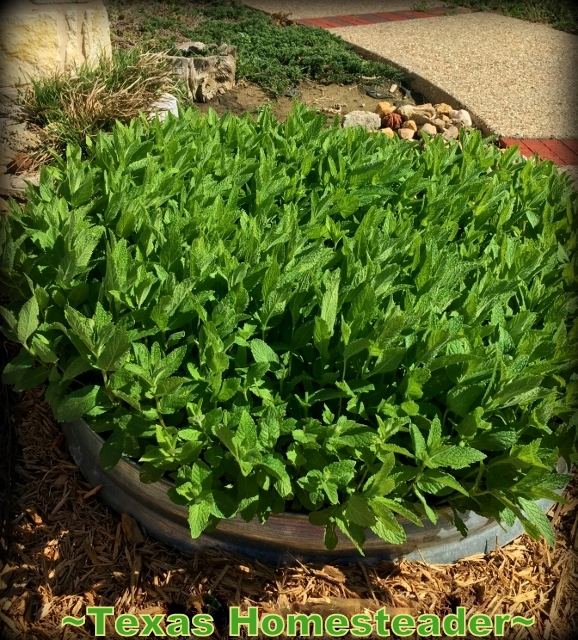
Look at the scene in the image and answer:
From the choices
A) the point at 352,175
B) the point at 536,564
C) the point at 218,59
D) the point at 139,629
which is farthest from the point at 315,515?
the point at 218,59

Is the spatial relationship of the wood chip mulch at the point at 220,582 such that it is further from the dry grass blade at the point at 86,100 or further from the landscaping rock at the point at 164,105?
the landscaping rock at the point at 164,105

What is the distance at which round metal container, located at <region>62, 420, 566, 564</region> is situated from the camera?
2.06m

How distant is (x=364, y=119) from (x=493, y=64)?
2.65 m

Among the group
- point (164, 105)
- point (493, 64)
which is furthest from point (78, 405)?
point (493, 64)

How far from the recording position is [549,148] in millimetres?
5824

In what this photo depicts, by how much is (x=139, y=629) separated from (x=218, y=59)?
4.99 metres

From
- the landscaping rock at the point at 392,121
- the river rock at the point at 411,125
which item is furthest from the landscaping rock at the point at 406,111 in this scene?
the river rock at the point at 411,125

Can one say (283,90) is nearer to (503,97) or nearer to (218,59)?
(218,59)

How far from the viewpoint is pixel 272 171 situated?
269 centimetres

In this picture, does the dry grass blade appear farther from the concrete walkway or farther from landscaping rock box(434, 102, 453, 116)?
the concrete walkway

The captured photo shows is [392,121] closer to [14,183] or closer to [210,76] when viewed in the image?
[210,76]

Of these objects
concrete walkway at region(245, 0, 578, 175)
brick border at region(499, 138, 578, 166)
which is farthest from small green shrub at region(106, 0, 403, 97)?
brick border at region(499, 138, 578, 166)

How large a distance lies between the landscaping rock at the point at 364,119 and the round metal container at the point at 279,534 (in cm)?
384

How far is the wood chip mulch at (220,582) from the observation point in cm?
211
